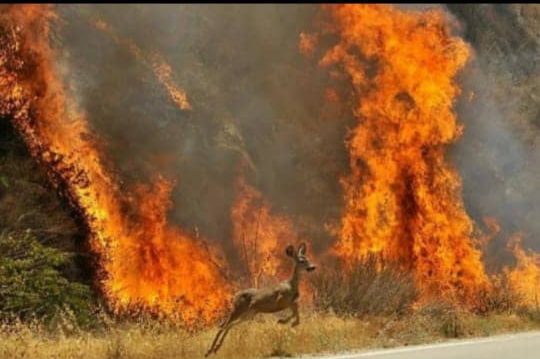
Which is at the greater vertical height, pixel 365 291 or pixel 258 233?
pixel 258 233

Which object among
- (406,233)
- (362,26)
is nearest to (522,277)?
(406,233)

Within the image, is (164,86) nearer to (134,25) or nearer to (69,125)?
(134,25)

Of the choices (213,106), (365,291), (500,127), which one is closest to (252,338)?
(365,291)

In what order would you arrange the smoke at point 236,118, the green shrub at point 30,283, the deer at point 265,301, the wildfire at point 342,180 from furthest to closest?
the smoke at point 236,118
the wildfire at point 342,180
the green shrub at point 30,283
the deer at point 265,301

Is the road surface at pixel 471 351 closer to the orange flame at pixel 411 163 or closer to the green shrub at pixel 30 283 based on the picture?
the green shrub at pixel 30 283

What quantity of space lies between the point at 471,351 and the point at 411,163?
11.3 m

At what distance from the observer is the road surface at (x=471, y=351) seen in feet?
35.7

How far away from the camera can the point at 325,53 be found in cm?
2573

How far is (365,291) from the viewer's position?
16250 millimetres

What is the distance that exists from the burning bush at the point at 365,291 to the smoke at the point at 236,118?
676cm

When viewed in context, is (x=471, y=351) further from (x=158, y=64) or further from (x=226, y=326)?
(x=158, y=64)

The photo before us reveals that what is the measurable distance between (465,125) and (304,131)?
6.06 m

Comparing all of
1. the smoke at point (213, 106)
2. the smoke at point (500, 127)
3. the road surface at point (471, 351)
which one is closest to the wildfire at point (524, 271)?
the smoke at point (500, 127)

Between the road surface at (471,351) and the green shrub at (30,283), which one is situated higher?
the green shrub at (30,283)
